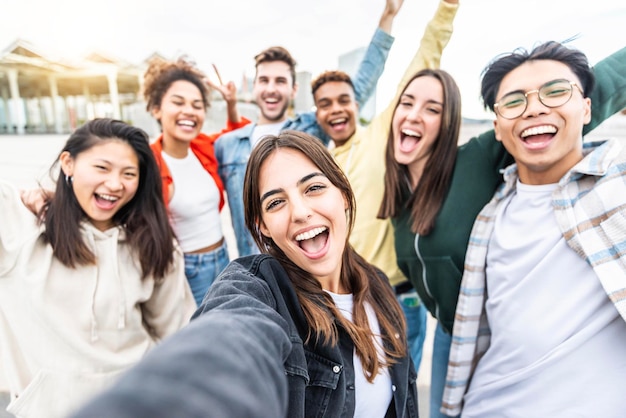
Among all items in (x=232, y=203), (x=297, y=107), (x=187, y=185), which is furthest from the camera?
(x=297, y=107)

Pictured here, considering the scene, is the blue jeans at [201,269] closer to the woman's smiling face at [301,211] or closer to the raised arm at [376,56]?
the woman's smiling face at [301,211]

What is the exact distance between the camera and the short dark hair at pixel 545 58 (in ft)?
4.81

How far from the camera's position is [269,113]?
10.3 ft

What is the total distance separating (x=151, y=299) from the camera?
72.4 inches

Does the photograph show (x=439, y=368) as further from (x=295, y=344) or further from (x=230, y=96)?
(x=230, y=96)

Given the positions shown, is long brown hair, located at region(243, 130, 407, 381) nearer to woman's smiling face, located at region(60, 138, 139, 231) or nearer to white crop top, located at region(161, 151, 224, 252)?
woman's smiling face, located at region(60, 138, 139, 231)

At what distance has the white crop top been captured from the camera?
8.33ft

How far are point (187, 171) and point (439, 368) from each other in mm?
2227

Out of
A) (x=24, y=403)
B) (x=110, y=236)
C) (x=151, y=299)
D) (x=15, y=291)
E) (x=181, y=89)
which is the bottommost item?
(x=24, y=403)

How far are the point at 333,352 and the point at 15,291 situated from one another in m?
1.48

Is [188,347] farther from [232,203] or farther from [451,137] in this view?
[232,203]

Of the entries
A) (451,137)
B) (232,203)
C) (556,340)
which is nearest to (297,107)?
(232,203)

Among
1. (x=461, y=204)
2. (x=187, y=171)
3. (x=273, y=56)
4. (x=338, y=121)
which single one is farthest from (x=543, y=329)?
(x=273, y=56)

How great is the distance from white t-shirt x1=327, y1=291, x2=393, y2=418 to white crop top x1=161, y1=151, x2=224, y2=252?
5.41 ft
